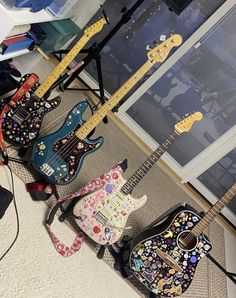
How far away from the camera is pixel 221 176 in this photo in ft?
9.13

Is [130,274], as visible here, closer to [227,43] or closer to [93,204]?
[93,204]

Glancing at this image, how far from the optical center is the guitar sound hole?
1711mm

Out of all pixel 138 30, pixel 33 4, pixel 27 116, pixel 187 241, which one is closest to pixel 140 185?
pixel 187 241

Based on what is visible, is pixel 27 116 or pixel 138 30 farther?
pixel 138 30

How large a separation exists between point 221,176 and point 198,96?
23.4 inches

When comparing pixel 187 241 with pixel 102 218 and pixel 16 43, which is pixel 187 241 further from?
pixel 16 43

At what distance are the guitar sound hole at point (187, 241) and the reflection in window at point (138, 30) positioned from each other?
1205 mm

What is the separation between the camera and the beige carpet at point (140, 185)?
6.64ft

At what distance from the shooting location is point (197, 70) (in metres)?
2.55

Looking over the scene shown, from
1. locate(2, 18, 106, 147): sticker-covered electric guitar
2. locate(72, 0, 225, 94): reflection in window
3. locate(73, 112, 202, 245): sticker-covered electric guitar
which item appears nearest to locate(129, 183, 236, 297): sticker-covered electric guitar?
locate(73, 112, 202, 245): sticker-covered electric guitar

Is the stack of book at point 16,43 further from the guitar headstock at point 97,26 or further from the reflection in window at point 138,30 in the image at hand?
the reflection in window at point 138,30

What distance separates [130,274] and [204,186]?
1.23 m

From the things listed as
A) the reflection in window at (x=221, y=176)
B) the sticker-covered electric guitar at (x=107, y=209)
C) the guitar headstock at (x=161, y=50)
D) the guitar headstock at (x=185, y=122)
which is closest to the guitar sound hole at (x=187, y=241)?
the sticker-covered electric guitar at (x=107, y=209)

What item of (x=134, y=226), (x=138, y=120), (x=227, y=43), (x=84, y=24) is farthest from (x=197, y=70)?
(x=134, y=226)
